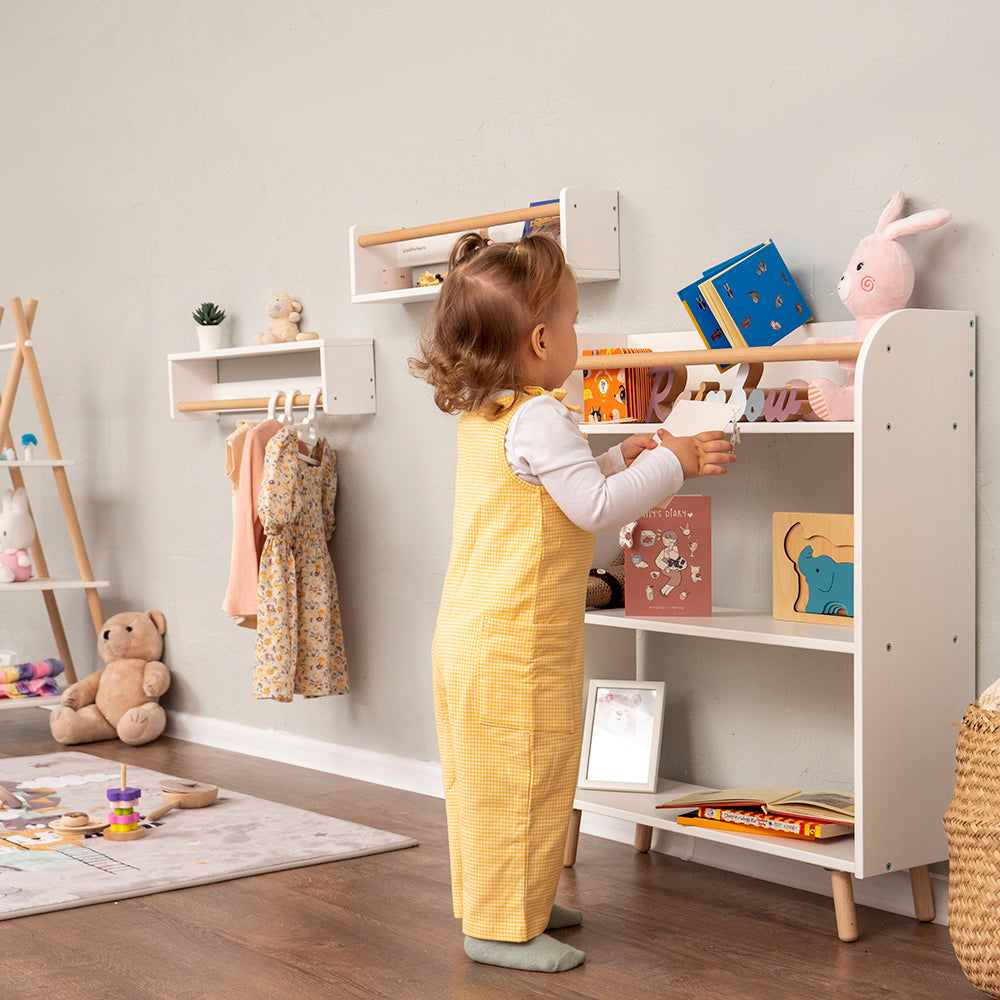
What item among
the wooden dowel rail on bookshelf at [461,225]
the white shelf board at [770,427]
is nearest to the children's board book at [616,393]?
the white shelf board at [770,427]

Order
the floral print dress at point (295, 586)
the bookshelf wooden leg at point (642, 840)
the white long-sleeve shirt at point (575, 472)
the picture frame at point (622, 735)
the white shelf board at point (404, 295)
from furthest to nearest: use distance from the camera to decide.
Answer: the floral print dress at point (295, 586) < the white shelf board at point (404, 295) < the bookshelf wooden leg at point (642, 840) < the picture frame at point (622, 735) < the white long-sleeve shirt at point (575, 472)

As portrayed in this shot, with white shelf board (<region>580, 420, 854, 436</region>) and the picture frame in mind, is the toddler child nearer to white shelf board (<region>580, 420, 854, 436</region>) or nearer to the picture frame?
white shelf board (<region>580, 420, 854, 436</region>)

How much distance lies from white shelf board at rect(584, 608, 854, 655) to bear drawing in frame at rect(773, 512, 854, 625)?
0.09ft

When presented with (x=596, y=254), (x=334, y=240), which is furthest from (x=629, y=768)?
(x=334, y=240)

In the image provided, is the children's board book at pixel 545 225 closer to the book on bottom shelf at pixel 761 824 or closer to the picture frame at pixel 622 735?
the picture frame at pixel 622 735

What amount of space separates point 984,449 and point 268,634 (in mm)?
1756

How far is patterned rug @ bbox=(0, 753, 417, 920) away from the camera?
95.0 inches

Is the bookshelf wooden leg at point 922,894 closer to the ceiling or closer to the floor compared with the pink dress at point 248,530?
closer to the floor

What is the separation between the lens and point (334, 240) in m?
3.43

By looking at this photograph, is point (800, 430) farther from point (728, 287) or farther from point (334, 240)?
point (334, 240)

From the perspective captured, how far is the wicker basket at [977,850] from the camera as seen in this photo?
5.90ft

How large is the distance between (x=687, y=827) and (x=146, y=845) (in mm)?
1084

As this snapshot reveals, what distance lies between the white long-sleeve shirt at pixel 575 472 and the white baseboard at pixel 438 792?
2.63ft

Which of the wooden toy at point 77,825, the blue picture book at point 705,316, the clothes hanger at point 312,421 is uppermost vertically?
the blue picture book at point 705,316
